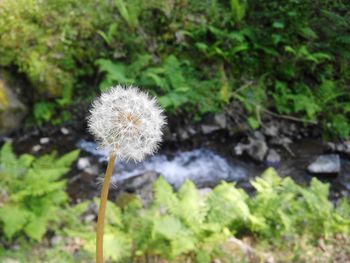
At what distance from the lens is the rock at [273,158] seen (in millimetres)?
6703

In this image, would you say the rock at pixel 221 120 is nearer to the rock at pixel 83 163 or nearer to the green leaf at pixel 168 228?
the rock at pixel 83 163

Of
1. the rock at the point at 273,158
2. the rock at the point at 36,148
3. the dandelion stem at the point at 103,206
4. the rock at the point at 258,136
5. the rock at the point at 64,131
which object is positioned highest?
the dandelion stem at the point at 103,206

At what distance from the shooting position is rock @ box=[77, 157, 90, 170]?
243 inches

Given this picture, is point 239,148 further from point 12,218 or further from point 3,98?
point 3,98

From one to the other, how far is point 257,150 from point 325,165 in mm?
1184

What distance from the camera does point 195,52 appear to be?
7883mm

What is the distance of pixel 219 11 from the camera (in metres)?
8.14

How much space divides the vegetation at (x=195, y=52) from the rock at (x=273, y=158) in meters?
0.87

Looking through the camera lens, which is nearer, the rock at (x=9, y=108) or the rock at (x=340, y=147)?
the rock at (x=9, y=108)

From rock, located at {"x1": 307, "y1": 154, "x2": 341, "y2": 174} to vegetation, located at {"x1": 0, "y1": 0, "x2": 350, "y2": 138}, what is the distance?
81cm

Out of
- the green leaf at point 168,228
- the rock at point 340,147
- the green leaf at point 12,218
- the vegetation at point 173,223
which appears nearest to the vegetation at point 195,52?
the rock at point 340,147

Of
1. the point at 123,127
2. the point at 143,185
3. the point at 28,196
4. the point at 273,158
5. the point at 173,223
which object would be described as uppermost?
the point at 123,127

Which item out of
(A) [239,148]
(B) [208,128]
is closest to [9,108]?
(B) [208,128]

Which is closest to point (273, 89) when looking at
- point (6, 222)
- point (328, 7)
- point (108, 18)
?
point (328, 7)
